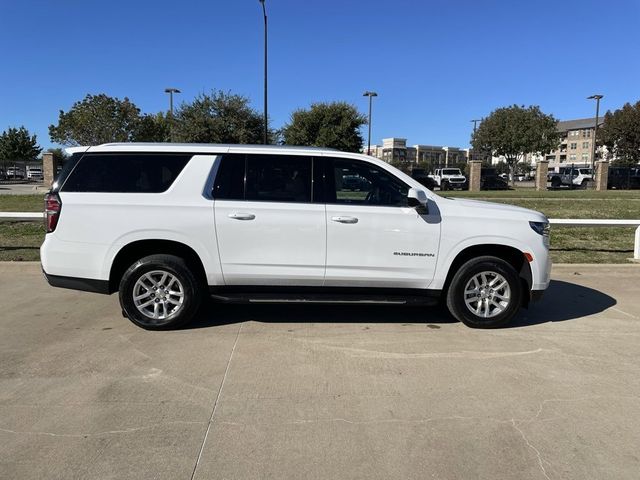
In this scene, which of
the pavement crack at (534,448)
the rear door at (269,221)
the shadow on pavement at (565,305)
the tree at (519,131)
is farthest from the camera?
the tree at (519,131)

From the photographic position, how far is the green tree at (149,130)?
119 ft

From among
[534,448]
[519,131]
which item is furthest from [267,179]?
[519,131]

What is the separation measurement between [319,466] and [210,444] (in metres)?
0.72

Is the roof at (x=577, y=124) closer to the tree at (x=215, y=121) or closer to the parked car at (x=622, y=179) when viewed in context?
the parked car at (x=622, y=179)

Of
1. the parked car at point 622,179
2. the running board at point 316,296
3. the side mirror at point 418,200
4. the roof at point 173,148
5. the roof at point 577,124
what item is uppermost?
the roof at point 577,124

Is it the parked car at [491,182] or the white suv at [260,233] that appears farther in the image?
the parked car at [491,182]

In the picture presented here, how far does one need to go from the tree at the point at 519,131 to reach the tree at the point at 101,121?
32.0 m

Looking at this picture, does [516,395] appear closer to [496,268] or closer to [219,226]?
[496,268]

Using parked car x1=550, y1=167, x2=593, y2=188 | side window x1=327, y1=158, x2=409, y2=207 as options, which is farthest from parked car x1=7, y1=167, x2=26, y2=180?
side window x1=327, y1=158, x2=409, y2=207

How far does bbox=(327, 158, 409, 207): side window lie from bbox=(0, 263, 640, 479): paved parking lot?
4.50 feet

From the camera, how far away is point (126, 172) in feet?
17.7

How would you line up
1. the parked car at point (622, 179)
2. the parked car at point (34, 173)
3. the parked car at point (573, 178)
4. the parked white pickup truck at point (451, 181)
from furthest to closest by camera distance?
1. the parked car at point (34, 173)
2. the parked car at point (573, 178)
3. the parked car at point (622, 179)
4. the parked white pickup truck at point (451, 181)

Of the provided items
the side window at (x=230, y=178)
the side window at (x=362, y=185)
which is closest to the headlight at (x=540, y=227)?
the side window at (x=362, y=185)

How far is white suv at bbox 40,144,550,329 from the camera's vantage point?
5.30 m
